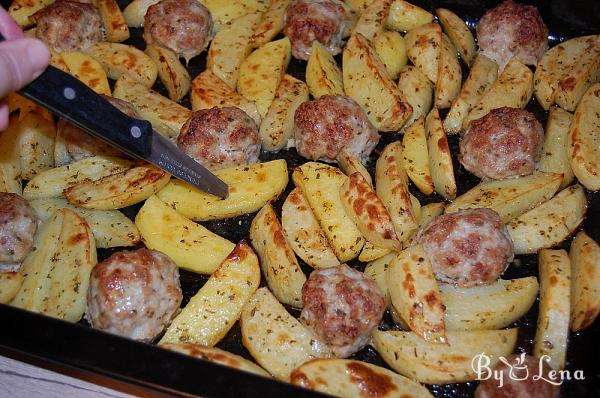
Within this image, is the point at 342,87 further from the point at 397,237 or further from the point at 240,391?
the point at 240,391

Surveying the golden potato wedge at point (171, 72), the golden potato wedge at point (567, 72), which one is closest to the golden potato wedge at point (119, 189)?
the golden potato wedge at point (171, 72)

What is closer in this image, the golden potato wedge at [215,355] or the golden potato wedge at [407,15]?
the golden potato wedge at [215,355]

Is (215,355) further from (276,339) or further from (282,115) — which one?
(282,115)

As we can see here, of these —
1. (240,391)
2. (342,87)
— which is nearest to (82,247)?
(240,391)

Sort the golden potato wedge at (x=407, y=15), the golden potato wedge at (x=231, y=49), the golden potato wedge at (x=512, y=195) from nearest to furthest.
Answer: the golden potato wedge at (x=512, y=195) → the golden potato wedge at (x=231, y=49) → the golden potato wedge at (x=407, y=15)

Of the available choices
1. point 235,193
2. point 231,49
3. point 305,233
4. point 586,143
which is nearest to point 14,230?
point 235,193

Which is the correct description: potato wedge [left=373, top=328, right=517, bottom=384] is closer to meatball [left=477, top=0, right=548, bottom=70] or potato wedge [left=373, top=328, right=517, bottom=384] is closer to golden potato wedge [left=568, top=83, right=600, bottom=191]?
golden potato wedge [left=568, top=83, right=600, bottom=191]

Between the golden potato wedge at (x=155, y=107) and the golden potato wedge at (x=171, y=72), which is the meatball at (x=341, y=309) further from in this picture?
the golden potato wedge at (x=171, y=72)
